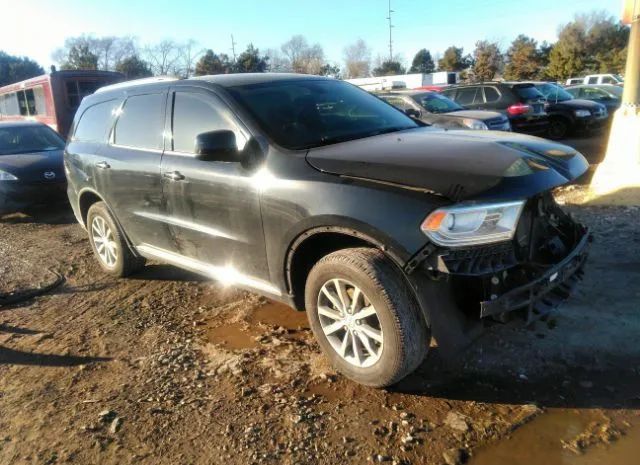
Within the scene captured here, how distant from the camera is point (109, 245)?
5289mm

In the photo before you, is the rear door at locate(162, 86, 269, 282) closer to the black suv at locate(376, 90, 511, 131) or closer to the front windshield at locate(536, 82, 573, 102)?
the black suv at locate(376, 90, 511, 131)

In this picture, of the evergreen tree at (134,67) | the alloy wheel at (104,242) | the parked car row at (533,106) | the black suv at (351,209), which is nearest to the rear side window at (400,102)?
the parked car row at (533,106)

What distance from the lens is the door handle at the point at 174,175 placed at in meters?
3.91

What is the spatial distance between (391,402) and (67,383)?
6.88 feet

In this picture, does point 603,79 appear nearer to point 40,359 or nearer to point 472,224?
point 472,224

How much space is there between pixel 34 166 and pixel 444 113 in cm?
766

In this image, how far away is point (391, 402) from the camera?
298 cm

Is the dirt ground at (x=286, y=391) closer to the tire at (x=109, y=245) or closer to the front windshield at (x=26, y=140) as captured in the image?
the tire at (x=109, y=245)

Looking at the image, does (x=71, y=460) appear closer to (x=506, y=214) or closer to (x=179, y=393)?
(x=179, y=393)

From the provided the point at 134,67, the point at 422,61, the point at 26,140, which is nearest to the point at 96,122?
the point at 26,140

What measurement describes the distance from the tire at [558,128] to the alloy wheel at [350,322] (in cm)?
1243

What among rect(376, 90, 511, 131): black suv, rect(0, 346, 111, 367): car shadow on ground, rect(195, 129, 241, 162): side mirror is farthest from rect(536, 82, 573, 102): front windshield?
rect(0, 346, 111, 367): car shadow on ground

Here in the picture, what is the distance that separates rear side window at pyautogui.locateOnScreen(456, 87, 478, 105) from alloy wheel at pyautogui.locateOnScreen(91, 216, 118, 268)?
1066cm

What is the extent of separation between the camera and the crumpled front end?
2.61 metres
